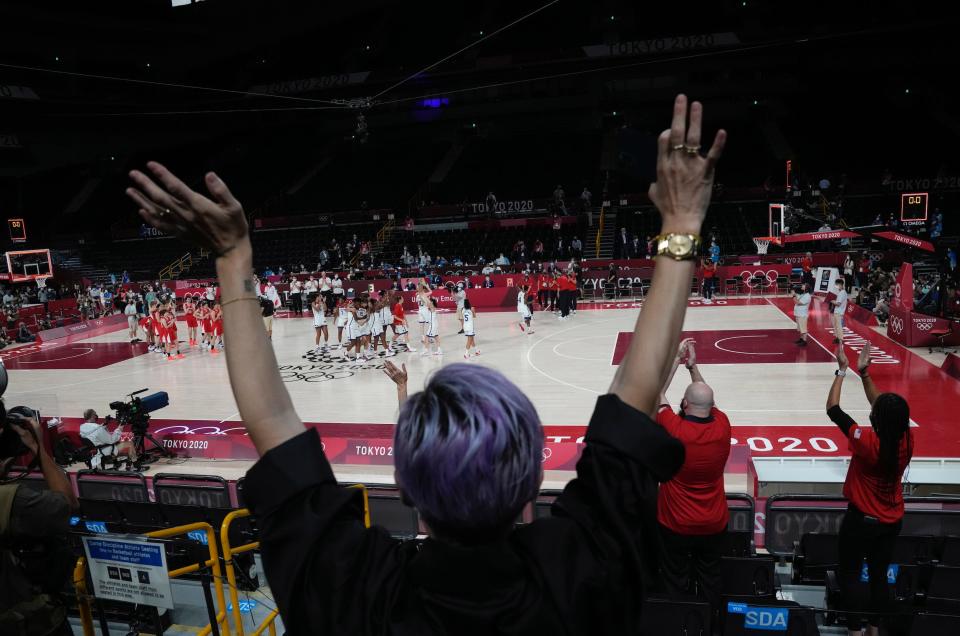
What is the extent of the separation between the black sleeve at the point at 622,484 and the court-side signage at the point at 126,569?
3527 mm

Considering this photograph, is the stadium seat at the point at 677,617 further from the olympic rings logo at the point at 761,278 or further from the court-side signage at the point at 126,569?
the olympic rings logo at the point at 761,278

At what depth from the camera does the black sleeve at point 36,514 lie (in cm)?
Answer: 272

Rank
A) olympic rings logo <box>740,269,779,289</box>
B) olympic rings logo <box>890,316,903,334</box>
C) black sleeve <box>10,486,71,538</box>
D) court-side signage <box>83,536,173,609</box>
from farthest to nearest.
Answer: olympic rings logo <box>740,269,779,289</box>
olympic rings logo <box>890,316,903,334</box>
court-side signage <box>83,536,173,609</box>
black sleeve <box>10,486,71,538</box>

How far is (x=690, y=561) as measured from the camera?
4.76 m

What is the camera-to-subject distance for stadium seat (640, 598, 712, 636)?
3.78m

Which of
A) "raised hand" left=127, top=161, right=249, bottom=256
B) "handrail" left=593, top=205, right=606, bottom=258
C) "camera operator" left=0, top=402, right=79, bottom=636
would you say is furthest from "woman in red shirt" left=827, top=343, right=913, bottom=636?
"handrail" left=593, top=205, right=606, bottom=258

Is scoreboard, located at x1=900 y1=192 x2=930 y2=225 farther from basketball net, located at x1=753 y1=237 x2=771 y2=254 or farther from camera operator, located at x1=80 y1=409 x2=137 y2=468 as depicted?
camera operator, located at x1=80 y1=409 x2=137 y2=468

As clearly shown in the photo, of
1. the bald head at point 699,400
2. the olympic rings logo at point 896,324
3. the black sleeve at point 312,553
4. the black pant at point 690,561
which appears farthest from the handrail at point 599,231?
the black sleeve at point 312,553

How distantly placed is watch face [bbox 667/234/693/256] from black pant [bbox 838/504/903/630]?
13.2ft

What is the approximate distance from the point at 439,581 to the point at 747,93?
46820 mm

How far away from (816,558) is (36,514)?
18.1 ft

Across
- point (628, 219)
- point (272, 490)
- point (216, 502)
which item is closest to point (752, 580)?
point (272, 490)

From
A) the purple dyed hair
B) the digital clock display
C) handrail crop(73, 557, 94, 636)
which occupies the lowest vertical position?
handrail crop(73, 557, 94, 636)

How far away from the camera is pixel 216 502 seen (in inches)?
311
